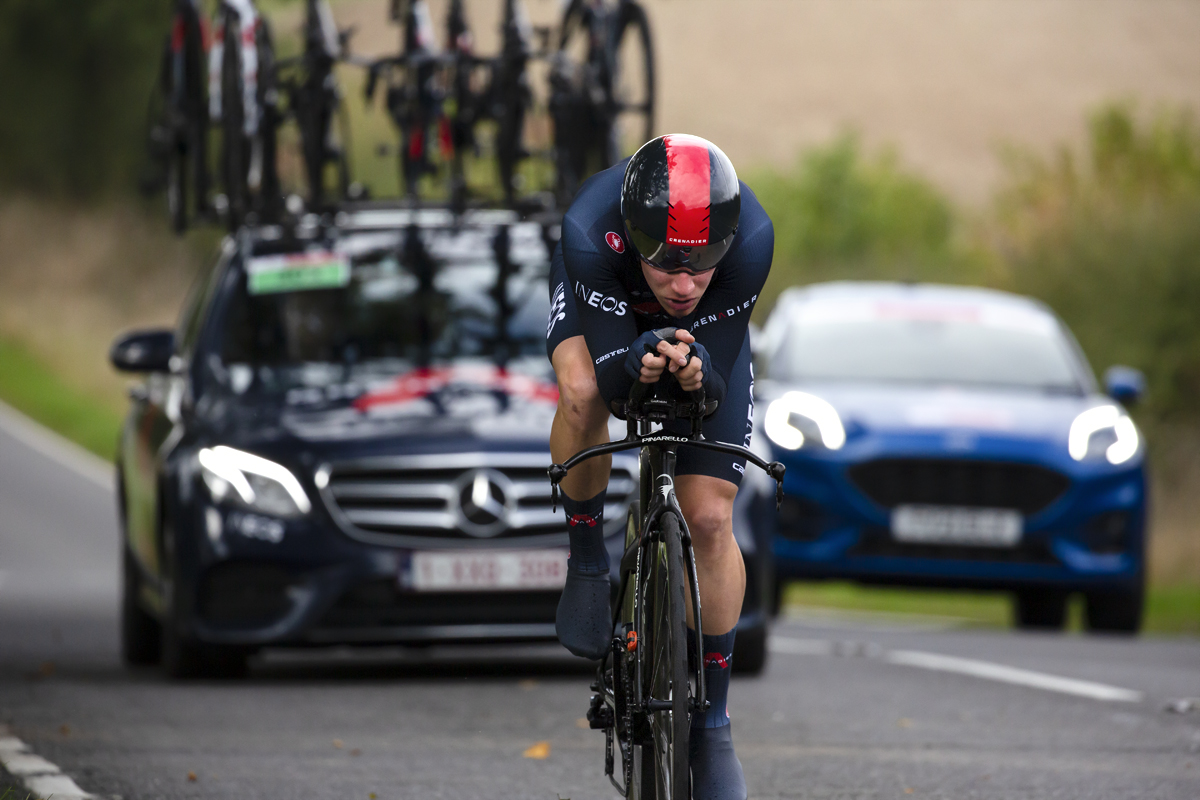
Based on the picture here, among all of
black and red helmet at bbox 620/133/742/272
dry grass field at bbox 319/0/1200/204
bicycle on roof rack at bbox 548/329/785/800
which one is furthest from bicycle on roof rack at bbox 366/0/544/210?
dry grass field at bbox 319/0/1200/204

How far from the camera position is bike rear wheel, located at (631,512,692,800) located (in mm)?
4621

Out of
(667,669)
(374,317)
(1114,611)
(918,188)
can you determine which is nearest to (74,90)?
(1114,611)

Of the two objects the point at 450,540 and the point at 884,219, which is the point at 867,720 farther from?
the point at 884,219

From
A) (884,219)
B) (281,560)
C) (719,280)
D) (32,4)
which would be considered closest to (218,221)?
(281,560)

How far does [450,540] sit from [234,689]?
1058 mm

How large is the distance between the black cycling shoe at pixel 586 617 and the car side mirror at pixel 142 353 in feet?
13.9

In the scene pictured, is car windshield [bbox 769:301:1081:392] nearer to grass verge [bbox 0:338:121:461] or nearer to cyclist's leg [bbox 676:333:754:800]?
cyclist's leg [bbox 676:333:754:800]

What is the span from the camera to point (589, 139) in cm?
1077

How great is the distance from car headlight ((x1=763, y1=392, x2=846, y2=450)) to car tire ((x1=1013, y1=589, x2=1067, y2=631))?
6.40 ft

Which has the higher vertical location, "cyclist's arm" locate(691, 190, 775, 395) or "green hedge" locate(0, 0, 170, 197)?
"cyclist's arm" locate(691, 190, 775, 395)

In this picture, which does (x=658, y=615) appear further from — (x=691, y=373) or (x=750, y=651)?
(x=750, y=651)

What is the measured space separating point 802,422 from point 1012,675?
2436 mm

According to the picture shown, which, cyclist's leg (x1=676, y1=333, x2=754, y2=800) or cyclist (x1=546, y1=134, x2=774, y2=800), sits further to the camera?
cyclist's leg (x1=676, y1=333, x2=754, y2=800)

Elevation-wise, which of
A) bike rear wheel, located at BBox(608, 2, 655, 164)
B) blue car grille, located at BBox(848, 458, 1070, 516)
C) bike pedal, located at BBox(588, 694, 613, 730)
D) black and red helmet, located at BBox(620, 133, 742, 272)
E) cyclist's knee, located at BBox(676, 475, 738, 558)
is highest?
black and red helmet, located at BBox(620, 133, 742, 272)
